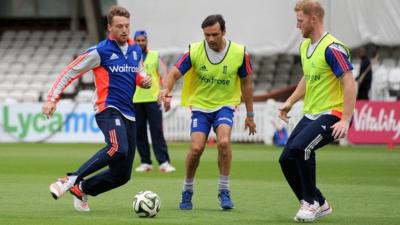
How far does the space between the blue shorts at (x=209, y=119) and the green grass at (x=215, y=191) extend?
2.98ft

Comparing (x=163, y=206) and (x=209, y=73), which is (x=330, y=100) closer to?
(x=209, y=73)

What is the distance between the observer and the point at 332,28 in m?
27.3

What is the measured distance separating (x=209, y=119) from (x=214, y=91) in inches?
12.8

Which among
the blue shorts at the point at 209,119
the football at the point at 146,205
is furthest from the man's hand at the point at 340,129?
the football at the point at 146,205

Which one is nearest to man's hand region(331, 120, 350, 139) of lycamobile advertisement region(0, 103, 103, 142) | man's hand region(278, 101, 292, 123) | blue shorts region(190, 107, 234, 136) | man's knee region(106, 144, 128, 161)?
man's hand region(278, 101, 292, 123)

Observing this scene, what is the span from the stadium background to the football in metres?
0.13

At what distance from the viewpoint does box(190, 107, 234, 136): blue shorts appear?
11.4 m

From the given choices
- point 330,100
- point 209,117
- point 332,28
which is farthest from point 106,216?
point 332,28

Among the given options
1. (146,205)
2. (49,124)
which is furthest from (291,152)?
(49,124)

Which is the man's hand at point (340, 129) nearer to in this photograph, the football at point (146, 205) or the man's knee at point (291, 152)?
the man's knee at point (291, 152)

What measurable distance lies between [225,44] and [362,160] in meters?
9.17

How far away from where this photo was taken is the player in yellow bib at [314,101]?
10039mm

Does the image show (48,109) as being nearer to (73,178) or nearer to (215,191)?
(73,178)

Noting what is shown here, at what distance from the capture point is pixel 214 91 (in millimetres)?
11531
